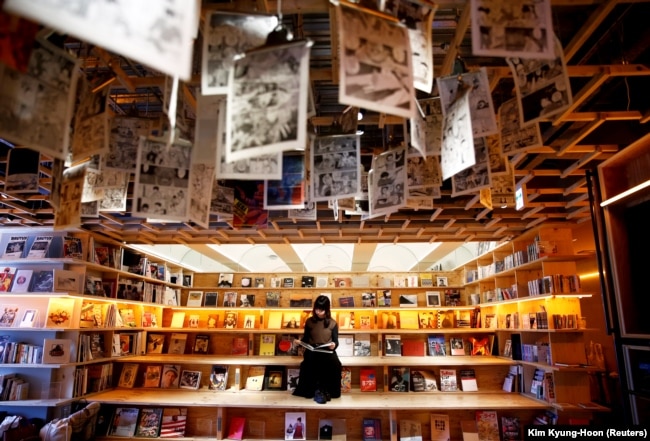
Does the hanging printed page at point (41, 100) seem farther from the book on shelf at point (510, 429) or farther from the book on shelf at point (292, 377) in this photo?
the book on shelf at point (510, 429)

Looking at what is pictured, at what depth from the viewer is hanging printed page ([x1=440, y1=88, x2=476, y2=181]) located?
7.04ft

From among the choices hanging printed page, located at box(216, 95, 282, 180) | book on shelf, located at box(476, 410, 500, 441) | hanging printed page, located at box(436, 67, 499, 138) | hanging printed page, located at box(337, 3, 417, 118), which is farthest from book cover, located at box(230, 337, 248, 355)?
hanging printed page, located at box(337, 3, 417, 118)

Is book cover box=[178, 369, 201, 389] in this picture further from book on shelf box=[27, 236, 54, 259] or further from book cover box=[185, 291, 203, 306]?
book on shelf box=[27, 236, 54, 259]

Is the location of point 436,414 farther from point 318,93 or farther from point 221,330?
point 318,93

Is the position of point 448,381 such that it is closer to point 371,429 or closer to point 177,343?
point 371,429

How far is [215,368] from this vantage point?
641 cm

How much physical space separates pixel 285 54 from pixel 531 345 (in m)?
5.68

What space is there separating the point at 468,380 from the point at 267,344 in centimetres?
312

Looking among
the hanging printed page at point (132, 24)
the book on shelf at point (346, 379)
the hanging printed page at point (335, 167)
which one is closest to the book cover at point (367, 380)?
the book on shelf at point (346, 379)

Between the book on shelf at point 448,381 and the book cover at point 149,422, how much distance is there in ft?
12.9

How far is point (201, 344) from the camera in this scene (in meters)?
7.00

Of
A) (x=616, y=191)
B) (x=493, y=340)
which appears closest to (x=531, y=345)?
(x=493, y=340)

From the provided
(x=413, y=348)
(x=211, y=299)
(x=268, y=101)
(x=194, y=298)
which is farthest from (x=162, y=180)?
(x=194, y=298)

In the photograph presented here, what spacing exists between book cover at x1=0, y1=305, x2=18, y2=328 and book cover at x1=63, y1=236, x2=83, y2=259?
2.96 ft
